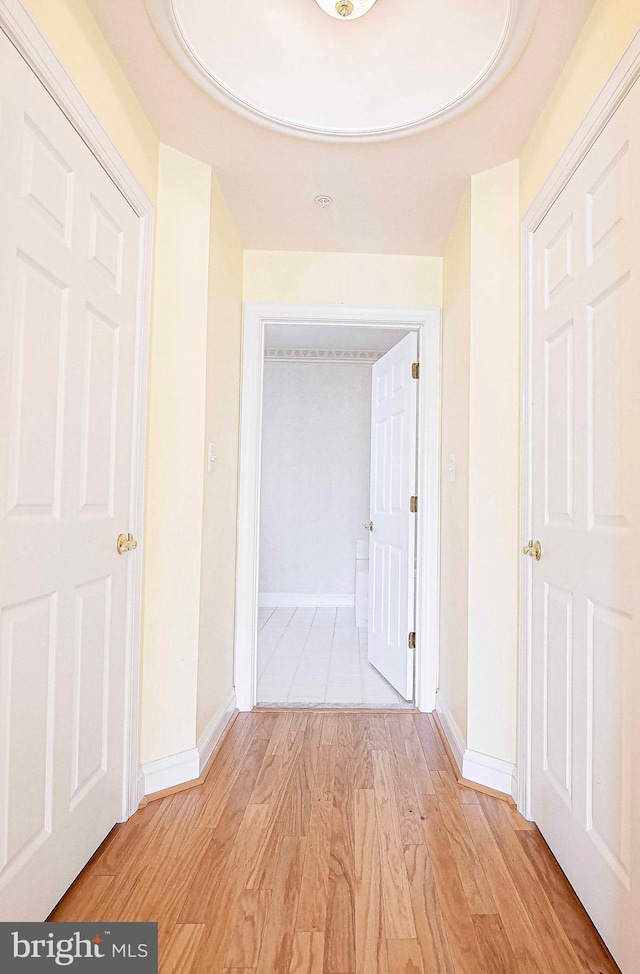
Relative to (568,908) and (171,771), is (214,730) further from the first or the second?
(568,908)

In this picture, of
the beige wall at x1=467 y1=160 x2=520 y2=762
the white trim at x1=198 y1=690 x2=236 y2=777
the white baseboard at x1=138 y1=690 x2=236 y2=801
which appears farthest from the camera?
the white trim at x1=198 y1=690 x2=236 y2=777

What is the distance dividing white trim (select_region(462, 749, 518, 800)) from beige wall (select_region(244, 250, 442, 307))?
2158 mm

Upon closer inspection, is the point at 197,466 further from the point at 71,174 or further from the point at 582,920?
the point at 582,920

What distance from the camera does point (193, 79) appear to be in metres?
1.80

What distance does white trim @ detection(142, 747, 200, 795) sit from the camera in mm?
2055

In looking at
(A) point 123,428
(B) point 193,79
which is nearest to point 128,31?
(B) point 193,79

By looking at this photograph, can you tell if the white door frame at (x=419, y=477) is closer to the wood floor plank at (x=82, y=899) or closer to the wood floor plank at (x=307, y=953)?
the wood floor plank at (x=82, y=899)

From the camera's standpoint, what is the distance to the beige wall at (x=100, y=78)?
4.53ft

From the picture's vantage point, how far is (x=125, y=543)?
6.15 ft

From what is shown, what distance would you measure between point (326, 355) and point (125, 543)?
13.7ft

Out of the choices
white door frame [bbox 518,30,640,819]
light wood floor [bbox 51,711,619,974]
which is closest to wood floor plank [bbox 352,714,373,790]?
light wood floor [bbox 51,711,619,974]

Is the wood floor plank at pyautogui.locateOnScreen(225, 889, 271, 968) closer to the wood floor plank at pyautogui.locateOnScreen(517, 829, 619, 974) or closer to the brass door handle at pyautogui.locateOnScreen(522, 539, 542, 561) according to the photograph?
the wood floor plank at pyautogui.locateOnScreen(517, 829, 619, 974)

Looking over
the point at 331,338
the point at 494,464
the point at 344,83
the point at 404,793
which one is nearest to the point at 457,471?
the point at 494,464

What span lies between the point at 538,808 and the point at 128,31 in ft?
8.68
